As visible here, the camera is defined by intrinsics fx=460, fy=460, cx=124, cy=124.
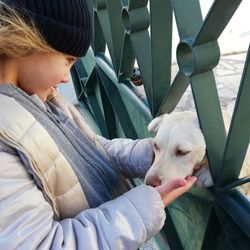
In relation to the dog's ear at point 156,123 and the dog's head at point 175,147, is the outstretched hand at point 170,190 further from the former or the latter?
the dog's ear at point 156,123

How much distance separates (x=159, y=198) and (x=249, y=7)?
7.67 ft

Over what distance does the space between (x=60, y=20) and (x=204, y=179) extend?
1.81 feet

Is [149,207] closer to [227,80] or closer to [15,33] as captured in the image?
[15,33]

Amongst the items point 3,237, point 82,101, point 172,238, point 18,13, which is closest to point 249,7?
point 82,101

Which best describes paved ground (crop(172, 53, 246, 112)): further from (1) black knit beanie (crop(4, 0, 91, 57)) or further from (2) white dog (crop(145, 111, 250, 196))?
(1) black knit beanie (crop(4, 0, 91, 57))

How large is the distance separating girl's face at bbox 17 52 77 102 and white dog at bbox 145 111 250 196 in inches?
16.0

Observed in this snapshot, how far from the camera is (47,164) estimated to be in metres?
1.03

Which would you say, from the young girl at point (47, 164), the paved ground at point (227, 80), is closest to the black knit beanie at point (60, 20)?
the young girl at point (47, 164)

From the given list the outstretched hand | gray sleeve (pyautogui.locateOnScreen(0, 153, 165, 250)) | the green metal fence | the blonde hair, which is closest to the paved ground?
the green metal fence

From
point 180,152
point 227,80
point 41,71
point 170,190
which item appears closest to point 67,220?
point 170,190

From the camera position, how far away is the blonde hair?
100cm

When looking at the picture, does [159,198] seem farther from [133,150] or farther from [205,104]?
[133,150]

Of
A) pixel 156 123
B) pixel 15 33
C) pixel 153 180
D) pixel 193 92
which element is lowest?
pixel 153 180

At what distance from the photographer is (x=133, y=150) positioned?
1444 mm
